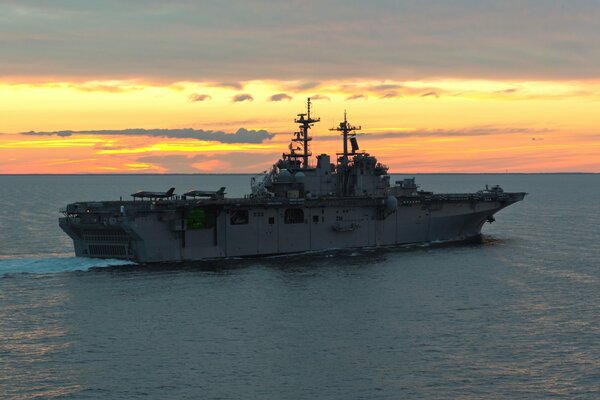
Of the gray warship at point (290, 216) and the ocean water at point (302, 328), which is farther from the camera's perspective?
the gray warship at point (290, 216)

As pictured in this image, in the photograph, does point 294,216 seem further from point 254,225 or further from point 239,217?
point 239,217

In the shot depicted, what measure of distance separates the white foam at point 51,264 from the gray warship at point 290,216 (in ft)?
4.96

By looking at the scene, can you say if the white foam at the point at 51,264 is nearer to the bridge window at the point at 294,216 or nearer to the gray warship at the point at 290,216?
the gray warship at the point at 290,216

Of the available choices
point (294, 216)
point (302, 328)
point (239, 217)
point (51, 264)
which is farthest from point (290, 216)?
point (302, 328)

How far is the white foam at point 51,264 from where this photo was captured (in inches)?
1939

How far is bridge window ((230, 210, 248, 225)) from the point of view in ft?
184

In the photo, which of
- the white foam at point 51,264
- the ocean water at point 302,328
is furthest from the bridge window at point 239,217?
the white foam at point 51,264

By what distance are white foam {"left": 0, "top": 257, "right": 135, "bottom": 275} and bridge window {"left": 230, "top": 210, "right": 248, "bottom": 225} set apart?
806 cm

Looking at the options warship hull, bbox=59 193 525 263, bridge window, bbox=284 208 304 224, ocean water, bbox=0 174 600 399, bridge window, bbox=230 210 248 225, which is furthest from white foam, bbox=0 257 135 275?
bridge window, bbox=284 208 304 224

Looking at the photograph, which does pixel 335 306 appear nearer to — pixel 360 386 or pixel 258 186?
pixel 360 386

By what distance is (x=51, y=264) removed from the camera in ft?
167

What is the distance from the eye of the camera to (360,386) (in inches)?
1074

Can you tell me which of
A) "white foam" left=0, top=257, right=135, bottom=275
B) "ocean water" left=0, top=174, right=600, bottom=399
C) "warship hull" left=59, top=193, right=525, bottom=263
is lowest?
"ocean water" left=0, top=174, right=600, bottom=399

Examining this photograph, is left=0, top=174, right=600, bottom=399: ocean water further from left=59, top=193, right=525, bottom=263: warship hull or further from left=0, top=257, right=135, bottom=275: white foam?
left=59, top=193, right=525, bottom=263: warship hull
